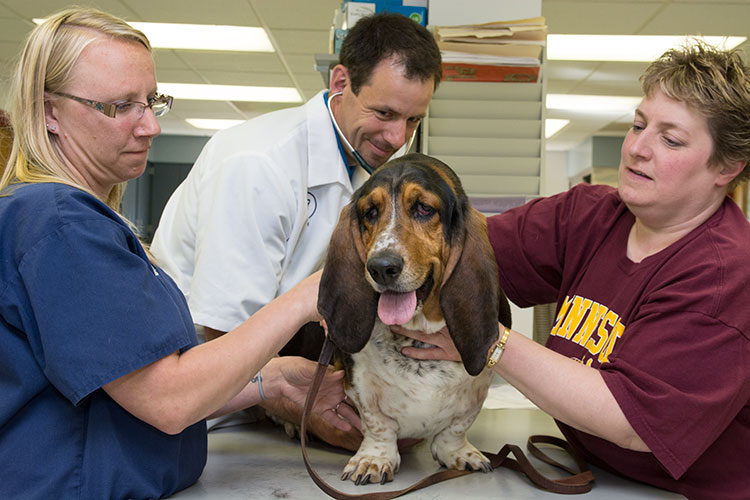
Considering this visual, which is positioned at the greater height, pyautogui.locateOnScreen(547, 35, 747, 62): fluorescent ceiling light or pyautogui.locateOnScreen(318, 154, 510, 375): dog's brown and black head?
pyautogui.locateOnScreen(547, 35, 747, 62): fluorescent ceiling light

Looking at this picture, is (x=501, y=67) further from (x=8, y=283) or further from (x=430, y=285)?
(x=8, y=283)

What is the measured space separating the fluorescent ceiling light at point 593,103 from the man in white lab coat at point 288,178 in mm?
8351

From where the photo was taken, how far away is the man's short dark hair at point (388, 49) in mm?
2299

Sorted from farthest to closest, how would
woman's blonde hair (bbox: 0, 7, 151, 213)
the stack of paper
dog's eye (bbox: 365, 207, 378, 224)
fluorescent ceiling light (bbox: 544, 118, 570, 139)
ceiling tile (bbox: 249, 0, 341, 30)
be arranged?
1. fluorescent ceiling light (bbox: 544, 118, 570, 139)
2. ceiling tile (bbox: 249, 0, 341, 30)
3. the stack of paper
4. dog's eye (bbox: 365, 207, 378, 224)
5. woman's blonde hair (bbox: 0, 7, 151, 213)

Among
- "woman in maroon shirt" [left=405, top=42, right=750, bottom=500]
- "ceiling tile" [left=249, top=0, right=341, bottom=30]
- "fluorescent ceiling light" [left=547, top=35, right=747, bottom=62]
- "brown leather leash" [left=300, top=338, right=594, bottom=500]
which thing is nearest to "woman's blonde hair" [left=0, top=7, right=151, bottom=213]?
"brown leather leash" [left=300, top=338, right=594, bottom=500]

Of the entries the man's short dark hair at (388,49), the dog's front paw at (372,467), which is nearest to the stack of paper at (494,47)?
the man's short dark hair at (388,49)

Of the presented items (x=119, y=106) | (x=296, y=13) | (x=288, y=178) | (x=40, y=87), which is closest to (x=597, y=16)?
(x=296, y=13)

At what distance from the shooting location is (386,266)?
136cm

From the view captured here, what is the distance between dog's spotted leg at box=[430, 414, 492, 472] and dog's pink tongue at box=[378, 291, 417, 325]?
0.42m

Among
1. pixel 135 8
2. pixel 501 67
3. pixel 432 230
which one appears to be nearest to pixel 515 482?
pixel 432 230

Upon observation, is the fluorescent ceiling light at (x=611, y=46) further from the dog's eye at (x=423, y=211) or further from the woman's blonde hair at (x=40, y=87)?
the woman's blonde hair at (x=40, y=87)

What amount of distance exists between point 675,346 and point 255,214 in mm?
1289

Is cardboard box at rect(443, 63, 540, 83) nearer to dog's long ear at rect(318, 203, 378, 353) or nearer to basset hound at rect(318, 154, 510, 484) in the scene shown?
basset hound at rect(318, 154, 510, 484)

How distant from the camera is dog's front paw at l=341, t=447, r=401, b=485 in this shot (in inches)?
62.5
